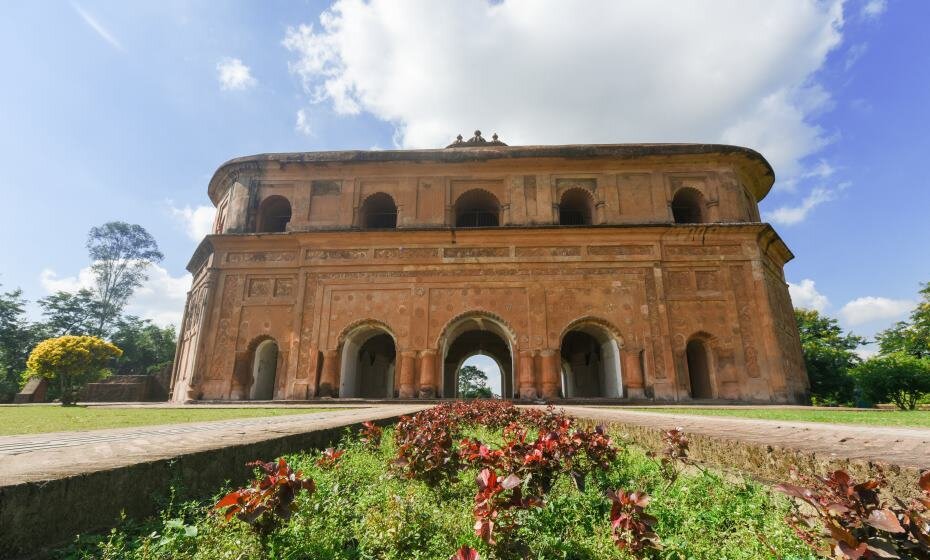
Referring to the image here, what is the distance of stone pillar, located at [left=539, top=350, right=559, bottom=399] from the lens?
1359 cm

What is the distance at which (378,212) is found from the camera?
699 inches

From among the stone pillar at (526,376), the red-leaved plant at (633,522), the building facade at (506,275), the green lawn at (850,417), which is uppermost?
the building facade at (506,275)

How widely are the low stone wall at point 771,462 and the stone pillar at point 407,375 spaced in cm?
1033

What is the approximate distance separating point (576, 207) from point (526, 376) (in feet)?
23.5

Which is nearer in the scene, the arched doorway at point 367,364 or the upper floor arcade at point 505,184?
the arched doorway at point 367,364

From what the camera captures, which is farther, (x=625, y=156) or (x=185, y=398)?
(x=625, y=156)

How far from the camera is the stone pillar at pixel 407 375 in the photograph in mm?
13883

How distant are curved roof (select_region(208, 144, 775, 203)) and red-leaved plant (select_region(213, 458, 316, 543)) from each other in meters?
15.2

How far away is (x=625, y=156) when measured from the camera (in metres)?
16.1

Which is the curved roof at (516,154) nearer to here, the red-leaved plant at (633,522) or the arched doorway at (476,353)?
the arched doorway at (476,353)

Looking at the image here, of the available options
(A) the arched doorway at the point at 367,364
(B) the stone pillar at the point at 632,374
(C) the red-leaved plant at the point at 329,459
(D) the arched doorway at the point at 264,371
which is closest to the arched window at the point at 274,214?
(D) the arched doorway at the point at 264,371

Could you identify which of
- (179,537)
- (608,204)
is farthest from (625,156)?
(179,537)

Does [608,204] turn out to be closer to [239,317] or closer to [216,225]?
[239,317]

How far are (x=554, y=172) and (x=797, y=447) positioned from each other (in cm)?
1464
